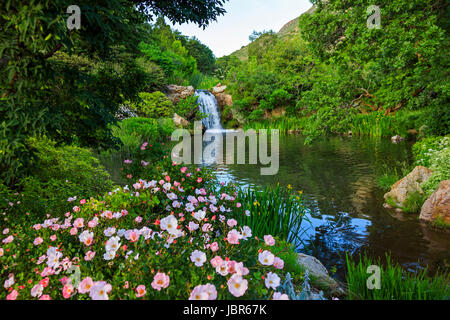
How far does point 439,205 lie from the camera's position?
5.17m

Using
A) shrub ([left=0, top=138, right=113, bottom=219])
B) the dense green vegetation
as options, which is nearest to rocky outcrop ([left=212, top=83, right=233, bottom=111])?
the dense green vegetation

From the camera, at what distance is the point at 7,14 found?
8.34 feet

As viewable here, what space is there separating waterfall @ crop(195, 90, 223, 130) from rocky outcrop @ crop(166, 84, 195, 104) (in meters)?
1.18

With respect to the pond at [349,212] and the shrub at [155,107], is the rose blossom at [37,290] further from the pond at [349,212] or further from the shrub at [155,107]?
the shrub at [155,107]

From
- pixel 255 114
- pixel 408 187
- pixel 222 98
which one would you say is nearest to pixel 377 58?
pixel 408 187

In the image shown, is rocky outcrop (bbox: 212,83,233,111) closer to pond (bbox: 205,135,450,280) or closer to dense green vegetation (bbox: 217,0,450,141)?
pond (bbox: 205,135,450,280)

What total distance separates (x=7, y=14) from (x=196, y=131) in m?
21.1

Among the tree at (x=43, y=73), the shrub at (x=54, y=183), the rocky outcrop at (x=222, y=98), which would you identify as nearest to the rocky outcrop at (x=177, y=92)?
the rocky outcrop at (x=222, y=98)

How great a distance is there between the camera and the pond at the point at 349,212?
4301 mm

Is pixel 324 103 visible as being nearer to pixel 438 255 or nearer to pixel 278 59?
pixel 438 255

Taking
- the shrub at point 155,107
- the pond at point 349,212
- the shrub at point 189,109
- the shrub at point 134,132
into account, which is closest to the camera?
the pond at point 349,212

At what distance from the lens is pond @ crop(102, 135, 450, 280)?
4301 mm

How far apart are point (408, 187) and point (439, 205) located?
1.15 metres

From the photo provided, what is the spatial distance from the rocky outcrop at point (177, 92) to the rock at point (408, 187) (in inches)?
802
